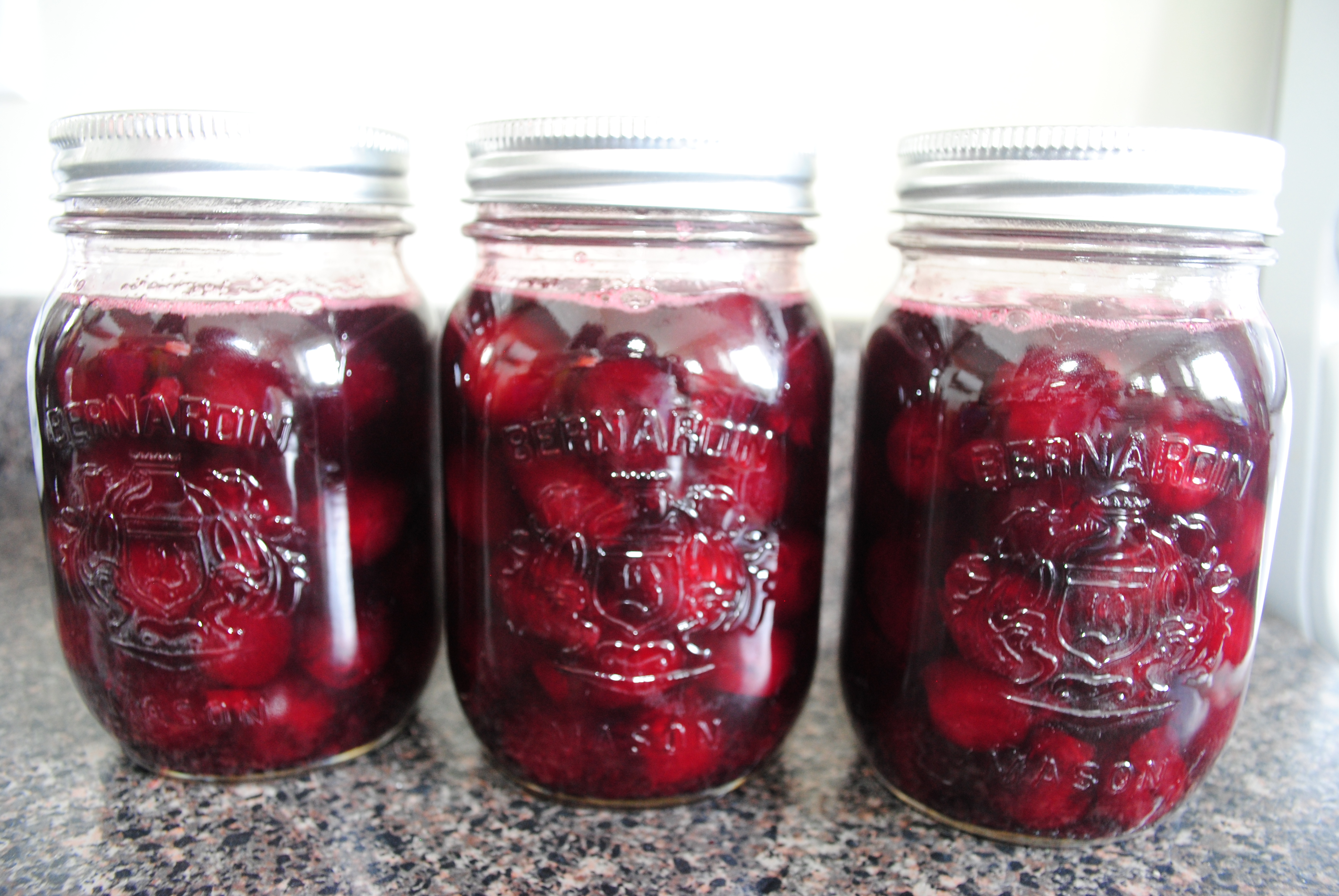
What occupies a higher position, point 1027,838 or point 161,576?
point 161,576

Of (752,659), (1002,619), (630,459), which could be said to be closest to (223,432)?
(630,459)

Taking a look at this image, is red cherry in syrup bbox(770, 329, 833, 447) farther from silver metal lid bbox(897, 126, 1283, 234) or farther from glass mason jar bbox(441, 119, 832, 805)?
silver metal lid bbox(897, 126, 1283, 234)

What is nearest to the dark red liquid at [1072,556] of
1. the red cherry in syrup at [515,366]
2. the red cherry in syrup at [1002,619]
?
the red cherry in syrup at [1002,619]

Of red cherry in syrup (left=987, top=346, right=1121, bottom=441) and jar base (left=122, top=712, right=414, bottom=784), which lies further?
jar base (left=122, top=712, right=414, bottom=784)

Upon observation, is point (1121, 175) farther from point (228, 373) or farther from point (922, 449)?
point (228, 373)

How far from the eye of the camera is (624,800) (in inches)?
23.9

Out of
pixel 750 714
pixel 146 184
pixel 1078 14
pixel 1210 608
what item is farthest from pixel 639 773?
pixel 1078 14

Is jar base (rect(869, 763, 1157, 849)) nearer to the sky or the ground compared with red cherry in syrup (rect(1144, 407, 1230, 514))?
nearer to the ground

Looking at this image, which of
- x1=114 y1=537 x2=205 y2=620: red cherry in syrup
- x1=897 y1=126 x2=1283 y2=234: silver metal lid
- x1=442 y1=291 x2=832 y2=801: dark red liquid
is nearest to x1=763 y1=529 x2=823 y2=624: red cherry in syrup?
x1=442 y1=291 x2=832 y2=801: dark red liquid

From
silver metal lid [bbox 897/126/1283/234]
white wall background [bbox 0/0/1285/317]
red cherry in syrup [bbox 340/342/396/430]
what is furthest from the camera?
white wall background [bbox 0/0/1285/317]

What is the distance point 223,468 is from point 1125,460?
1.67ft

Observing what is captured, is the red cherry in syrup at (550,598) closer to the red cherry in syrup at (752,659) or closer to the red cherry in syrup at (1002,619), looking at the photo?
the red cherry in syrup at (752,659)

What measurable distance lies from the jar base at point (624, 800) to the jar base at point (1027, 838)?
130mm

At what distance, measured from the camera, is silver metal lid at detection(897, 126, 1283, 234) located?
503 millimetres
